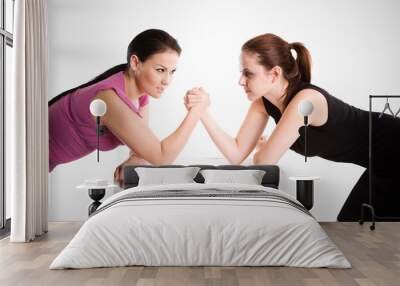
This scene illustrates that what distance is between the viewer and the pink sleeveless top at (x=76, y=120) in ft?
25.2

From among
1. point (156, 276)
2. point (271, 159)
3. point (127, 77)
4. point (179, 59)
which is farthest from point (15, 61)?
point (271, 159)

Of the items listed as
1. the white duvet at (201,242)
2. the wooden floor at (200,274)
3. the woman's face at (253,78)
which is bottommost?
the wooden floor at (200,274)

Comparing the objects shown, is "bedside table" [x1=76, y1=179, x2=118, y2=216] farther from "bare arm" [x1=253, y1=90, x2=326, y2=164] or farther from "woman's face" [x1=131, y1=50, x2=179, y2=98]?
"bare arm" [x1=253, y1=90, x2=326, y2=164]

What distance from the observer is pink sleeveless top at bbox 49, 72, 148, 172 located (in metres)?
7.68

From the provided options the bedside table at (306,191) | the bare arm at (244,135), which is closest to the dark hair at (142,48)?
the bare arm at (244,135)

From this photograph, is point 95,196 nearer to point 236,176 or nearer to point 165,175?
point 165,175

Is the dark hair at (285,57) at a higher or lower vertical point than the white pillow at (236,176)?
higher

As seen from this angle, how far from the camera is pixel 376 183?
7707 mm

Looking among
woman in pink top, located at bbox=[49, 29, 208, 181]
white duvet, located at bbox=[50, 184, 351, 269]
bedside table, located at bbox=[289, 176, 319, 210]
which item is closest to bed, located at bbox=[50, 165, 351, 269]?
white duvet, located at bbox=[50, 184, 351, 269]

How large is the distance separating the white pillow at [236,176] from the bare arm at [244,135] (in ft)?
1.75

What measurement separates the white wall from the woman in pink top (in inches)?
4.3

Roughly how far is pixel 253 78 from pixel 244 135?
2.55ft

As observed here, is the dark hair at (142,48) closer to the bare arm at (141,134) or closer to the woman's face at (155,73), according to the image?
the woman's face at (155,73)

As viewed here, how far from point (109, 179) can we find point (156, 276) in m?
3.39
